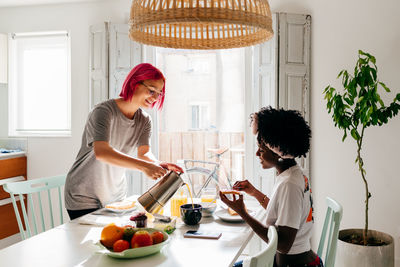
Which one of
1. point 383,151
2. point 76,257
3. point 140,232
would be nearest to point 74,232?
point 76,257

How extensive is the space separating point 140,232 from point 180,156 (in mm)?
2228

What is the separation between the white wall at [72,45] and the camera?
3.63m

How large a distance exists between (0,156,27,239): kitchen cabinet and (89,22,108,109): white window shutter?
995 millimetres

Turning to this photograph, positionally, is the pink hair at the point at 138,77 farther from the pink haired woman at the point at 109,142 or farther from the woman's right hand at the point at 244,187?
the woman's right hand at the point at 244,187

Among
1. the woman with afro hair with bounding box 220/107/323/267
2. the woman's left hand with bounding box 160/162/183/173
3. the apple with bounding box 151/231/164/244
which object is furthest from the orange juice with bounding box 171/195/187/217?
the apple with bounding box 151/231/164/244

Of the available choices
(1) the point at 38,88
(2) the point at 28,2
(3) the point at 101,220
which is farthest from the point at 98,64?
(3) the point at 101,220

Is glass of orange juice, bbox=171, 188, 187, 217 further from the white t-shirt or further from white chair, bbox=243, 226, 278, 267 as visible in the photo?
white chair, bbox=243, 226, 278, 267

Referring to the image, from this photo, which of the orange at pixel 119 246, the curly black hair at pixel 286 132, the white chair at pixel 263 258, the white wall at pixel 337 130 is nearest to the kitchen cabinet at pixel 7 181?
the white wall at pixel 337 130

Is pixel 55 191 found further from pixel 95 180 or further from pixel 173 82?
pixel 95 180

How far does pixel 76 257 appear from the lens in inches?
54.1

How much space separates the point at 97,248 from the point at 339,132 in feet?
7.23

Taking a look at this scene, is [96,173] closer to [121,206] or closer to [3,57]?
[121,206]

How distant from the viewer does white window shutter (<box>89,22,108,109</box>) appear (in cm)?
344

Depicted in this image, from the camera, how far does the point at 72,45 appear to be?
3691 mm
